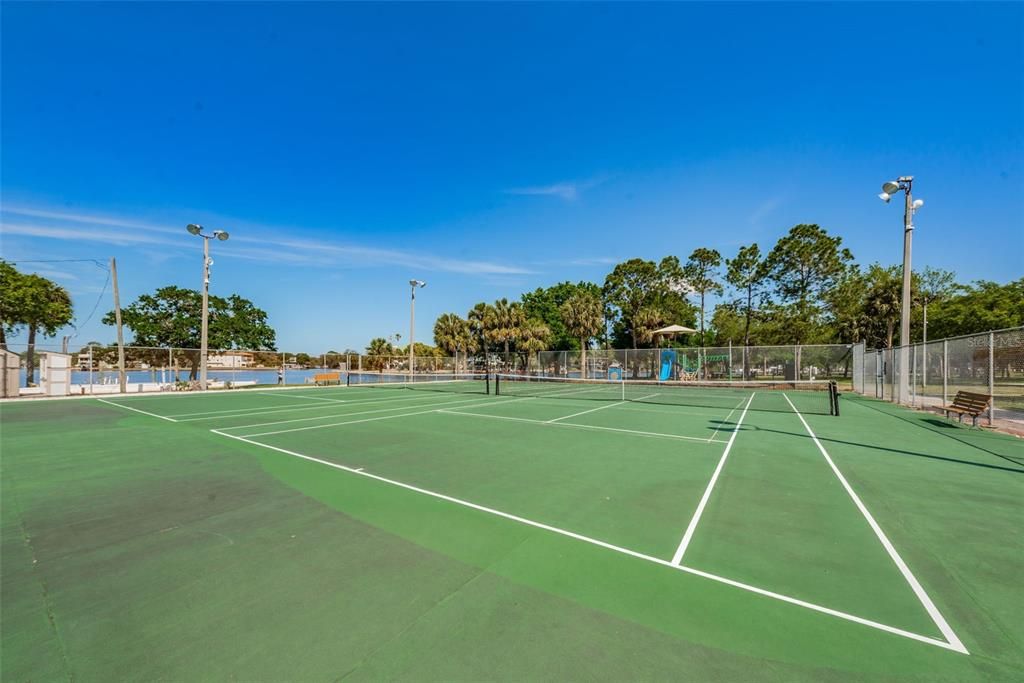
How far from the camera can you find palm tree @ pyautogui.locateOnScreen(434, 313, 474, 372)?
47056mm

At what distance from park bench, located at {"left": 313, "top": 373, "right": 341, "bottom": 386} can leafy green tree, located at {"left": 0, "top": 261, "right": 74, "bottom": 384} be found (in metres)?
15.3

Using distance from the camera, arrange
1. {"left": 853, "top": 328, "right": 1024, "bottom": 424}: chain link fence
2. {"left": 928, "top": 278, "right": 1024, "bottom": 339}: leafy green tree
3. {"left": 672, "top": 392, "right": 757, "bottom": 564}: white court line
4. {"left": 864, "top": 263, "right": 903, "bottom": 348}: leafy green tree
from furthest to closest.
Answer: {"left": 864, "top": 263, "right": 903, "bottom": 348}: leafy green tree < {"left": 928, "top": 278, "right": 1024, "bottom": 339}: leafy green tree < {"left": 853, "top": 328, "right": 1024, "bottom": 424}: chain link fence < {"left": 672, "top": 392, "right": 757, "bottom": 564}: white court line

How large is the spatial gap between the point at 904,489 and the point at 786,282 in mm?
39915

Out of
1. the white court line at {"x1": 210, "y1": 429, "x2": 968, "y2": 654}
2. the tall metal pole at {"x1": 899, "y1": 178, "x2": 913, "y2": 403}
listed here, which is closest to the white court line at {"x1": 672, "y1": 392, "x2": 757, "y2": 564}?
the white court line at {"x1": 210, "y1": 429, "x2": 968, "y2": 654}

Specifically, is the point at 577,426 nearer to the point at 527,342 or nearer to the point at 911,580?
the point at 911,580

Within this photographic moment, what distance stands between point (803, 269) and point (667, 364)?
724 inches

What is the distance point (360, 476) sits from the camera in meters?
6.65

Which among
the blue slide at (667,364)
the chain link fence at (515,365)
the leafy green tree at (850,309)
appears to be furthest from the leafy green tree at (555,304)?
the leafy green tree at (850,309)

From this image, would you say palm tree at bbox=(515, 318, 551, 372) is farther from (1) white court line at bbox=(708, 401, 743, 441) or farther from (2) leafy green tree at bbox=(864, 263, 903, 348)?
(2) leafy green tree at bbox=(864, 263, 903, 348)

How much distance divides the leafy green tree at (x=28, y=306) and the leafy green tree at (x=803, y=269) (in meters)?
56.7

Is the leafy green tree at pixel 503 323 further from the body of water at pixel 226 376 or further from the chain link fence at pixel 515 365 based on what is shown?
the body of water at pixel 226 376

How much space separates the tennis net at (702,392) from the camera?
1733 centimetres

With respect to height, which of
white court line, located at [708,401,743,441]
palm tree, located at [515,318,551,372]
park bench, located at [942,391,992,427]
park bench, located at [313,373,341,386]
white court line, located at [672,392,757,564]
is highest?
palm tree, located at [515,318,551,372]

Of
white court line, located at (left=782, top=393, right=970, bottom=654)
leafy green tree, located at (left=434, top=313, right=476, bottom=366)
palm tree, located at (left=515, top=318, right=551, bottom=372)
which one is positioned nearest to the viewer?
white court line, located at (left=782, top=393, right=970, bottom=654)
